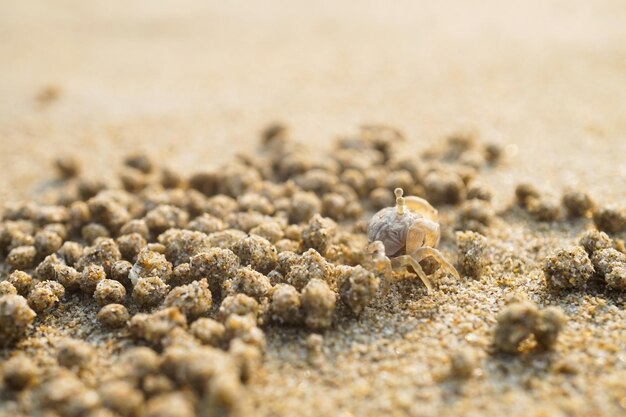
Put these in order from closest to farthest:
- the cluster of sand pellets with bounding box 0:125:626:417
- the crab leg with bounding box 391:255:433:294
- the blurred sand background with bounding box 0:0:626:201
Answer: the cluster of sand pellets with bounding box 0:125:626:417
the crab leg with bounding box 391:255:433:294
the blurred sand background with bounding box 0:0:626:201

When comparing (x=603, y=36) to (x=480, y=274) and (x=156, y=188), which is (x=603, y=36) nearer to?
(x=480, y=274)

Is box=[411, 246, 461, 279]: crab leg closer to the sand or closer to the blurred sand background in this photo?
the sand

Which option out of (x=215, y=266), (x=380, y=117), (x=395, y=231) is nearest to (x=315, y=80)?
(x=380, y=117)

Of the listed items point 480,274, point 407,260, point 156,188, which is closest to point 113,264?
point 156,188

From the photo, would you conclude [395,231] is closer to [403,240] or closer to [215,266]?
[403,240]

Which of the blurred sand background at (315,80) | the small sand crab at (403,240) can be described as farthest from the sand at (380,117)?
the small sand crab at (403,240)

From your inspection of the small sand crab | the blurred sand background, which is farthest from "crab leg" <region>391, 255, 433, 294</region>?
the blurred sand background
